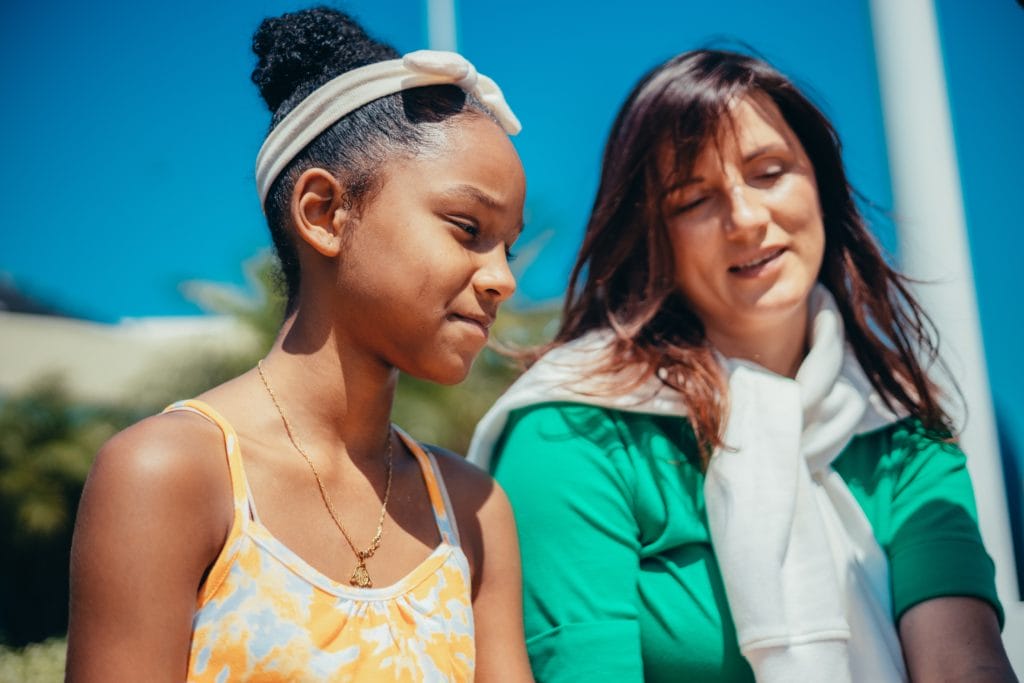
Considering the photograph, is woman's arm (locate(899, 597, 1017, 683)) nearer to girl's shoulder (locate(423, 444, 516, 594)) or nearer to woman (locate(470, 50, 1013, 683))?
woman (locate(470, 50, 1013, 683))

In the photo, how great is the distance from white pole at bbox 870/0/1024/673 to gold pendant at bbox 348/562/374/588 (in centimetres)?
232

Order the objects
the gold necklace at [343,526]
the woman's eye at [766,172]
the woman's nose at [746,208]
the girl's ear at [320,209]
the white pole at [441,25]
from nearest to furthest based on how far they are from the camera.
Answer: the gold necklace at [343,526], the girl's ear at [320,209], the woman's nose at [746,208], the woman's eye at [766,172], the white pole at [441,25]

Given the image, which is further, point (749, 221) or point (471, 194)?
point (749, 221)

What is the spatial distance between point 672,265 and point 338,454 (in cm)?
111

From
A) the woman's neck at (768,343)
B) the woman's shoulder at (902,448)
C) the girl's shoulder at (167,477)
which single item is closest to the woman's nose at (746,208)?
the woman's neck at (768,343)

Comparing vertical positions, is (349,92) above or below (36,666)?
above

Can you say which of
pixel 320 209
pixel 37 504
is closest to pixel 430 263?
pixel 320 209

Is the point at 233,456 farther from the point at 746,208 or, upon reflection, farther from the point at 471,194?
the point at 746,208

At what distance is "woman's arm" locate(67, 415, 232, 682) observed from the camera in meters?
1.44

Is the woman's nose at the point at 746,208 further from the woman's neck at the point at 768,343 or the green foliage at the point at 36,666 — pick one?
the green foliage at the point at 36,666

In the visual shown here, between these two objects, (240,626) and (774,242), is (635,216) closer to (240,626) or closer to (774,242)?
(774,242)

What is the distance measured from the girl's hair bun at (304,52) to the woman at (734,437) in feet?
2.76

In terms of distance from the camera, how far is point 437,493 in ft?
6.43

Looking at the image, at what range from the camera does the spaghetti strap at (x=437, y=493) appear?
191 cm
